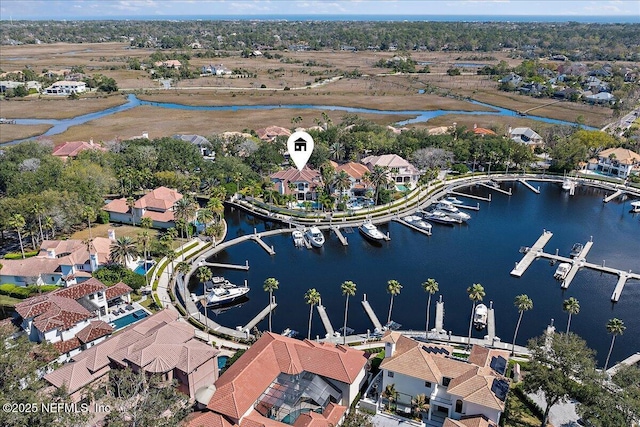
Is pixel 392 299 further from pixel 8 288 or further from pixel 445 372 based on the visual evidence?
pixel 8 288

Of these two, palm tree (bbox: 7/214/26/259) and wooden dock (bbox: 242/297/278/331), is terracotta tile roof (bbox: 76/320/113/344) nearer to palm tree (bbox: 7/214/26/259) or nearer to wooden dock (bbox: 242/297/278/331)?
wooden dock (bbox: 242/297/278/331)

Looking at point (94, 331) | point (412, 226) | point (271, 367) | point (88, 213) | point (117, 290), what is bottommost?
point (94, 331)

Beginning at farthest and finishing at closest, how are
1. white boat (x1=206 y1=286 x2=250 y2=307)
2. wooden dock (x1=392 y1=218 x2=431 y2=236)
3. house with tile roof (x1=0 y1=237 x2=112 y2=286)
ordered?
wooden dock (x1=392 y1=218 x2=431 y2=236) < house with tile roof (x1=0 y1=237 x2=112 y2=286) < white boat (x1=206 y1=286 x2=250 y2=307)

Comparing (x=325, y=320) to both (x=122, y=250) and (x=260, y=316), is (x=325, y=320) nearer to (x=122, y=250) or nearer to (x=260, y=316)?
(x=260, y=316)

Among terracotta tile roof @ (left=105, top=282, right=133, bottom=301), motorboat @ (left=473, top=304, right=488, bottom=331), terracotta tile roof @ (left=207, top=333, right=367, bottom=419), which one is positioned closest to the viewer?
terracotta tile roof @ (left=207, top=333, right=367, bottom=419)

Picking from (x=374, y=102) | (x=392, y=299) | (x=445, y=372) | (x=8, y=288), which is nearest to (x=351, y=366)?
(x=445, y=372)

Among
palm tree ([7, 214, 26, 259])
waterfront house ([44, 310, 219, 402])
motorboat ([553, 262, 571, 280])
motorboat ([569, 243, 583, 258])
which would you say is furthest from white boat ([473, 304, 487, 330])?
palm tree ([7, 214, 26, 259])

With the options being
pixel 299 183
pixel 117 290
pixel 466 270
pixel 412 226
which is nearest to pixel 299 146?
pixel 299 183

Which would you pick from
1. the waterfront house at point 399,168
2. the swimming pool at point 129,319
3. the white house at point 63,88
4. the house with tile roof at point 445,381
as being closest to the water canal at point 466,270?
the swimming pool at point 129,319
